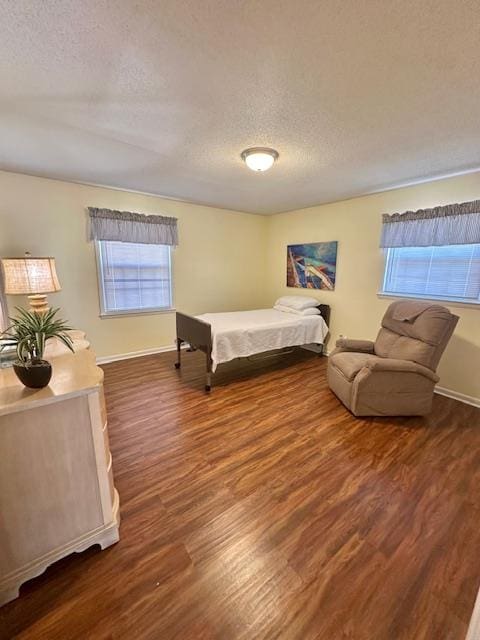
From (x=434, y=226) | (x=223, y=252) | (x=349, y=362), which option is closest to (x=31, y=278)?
(x=223, y=252)


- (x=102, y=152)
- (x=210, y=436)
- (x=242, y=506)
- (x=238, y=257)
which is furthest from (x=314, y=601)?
(x=238, y=257)

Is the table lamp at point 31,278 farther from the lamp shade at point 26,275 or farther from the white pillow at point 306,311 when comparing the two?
the white pillow at point 306,311

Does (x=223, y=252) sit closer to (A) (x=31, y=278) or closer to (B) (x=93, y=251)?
(B) (x=93, y=251)

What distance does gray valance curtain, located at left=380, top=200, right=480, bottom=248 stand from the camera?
2.73 meters

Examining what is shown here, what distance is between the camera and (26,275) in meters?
2.41

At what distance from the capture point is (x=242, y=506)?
163cm

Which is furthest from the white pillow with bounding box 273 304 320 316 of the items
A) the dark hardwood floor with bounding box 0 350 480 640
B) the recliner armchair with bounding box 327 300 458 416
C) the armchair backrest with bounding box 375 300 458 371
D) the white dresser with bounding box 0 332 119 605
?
the white dresser with bounding box 0 332 119 605

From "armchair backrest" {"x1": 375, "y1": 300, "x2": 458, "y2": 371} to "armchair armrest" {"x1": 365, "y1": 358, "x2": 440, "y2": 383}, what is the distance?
0.34 feet

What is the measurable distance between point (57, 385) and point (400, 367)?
2637 millimetres

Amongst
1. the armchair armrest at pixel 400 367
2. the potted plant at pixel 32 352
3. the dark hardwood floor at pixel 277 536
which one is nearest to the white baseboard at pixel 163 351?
the dark hardwood floor at pixel 277 536

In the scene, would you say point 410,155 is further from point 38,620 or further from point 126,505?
point 38,620

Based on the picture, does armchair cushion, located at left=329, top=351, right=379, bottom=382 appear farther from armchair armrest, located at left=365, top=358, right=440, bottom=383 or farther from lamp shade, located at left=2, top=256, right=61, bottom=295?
lamp shade, located at left=2, top=256, right=61, bottom=295

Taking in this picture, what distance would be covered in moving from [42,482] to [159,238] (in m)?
3.45

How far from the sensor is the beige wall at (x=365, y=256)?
2881 mm
